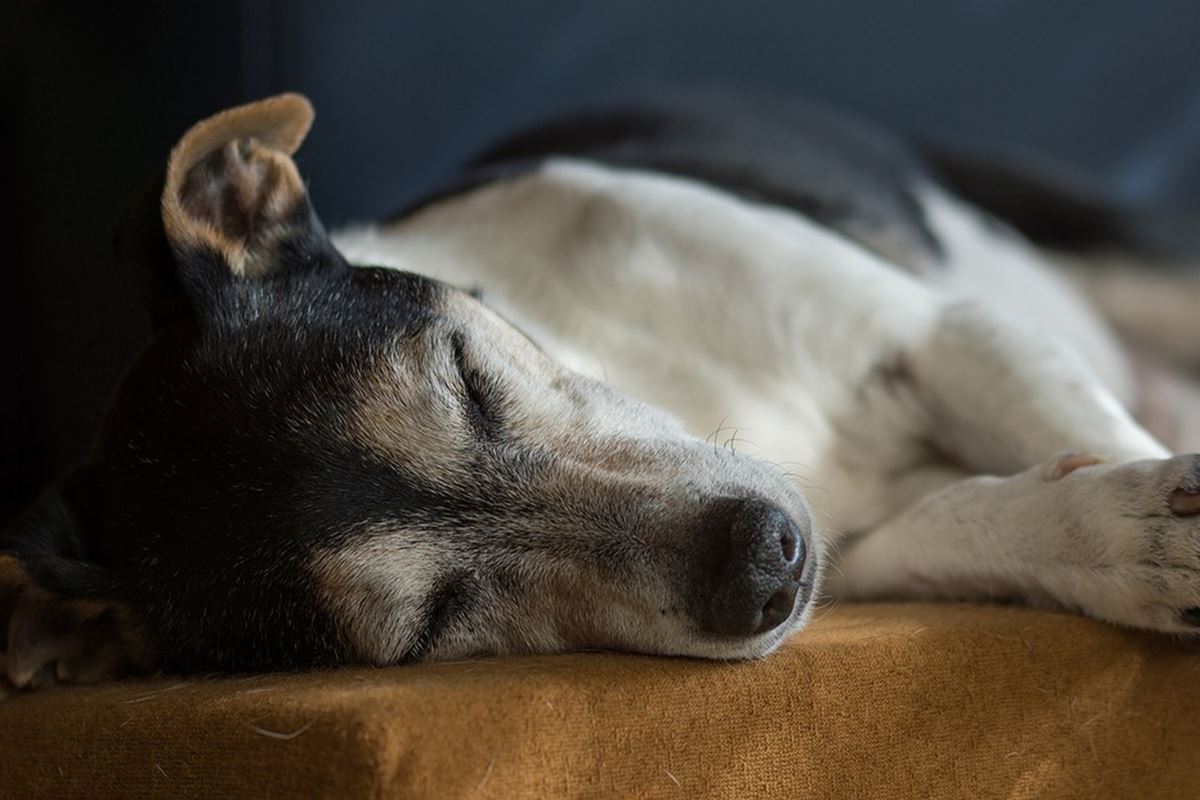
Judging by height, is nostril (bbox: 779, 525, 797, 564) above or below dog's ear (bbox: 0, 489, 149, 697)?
above

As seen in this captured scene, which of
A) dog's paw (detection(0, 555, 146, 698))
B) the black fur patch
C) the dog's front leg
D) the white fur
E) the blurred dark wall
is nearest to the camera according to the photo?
the dog's front leg

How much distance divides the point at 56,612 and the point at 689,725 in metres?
1.09

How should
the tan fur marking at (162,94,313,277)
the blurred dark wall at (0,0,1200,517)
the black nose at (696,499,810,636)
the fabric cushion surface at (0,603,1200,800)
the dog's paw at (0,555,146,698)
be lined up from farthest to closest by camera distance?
the blurred dark wall at (0,0,1200,517) → the tan fur marking at (162,94,313,277) → the dog's paw at (0,555,146,698) → the black nose at (696,499,810,636) → the fabric cushion surface at (0,603,1200,800)

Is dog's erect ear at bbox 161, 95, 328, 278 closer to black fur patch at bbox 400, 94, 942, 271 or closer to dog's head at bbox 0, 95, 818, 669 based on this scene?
dog's head at bbox 0, 95, 818, 669

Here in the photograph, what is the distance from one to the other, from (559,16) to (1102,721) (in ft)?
10.2

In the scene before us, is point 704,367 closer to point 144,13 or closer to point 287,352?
point 287,352

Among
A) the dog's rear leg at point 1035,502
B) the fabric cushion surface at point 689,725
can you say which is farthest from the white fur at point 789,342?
the fabric cushion surface at point 689,725

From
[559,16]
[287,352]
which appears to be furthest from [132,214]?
[559,16]

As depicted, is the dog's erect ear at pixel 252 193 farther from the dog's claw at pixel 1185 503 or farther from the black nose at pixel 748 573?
the dog's claw at pixel 1185 503

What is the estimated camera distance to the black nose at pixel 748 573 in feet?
5.49

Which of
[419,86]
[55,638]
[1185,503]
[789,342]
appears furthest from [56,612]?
[419,86]

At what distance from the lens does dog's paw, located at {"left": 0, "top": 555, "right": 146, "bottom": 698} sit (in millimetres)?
1961

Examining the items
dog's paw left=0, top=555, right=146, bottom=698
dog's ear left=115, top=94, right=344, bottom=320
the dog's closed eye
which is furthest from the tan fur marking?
dog's paw left=0, top=555, right=146, bottom=698

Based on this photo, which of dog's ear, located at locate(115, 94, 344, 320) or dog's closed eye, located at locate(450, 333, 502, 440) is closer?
dog's closed eye, located at locate(450, 333, 502, 440)
